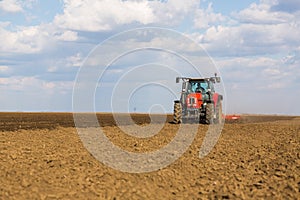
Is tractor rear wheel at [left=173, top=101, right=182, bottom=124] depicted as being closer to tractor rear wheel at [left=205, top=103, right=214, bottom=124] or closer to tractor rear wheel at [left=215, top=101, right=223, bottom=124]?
tractor rear wheel at [left=205, top=103, right=214, bottom=124]

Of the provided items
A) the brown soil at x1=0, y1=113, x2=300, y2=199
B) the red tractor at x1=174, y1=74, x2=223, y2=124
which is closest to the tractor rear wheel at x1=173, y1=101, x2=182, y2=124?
the red tractor at x1=174, y1=74, x2=223, y2=124

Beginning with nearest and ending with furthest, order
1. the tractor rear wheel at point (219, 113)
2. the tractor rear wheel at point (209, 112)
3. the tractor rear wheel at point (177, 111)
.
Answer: the tractor rear wheel at point (209, 112) < the tractor rear wheel at point (177, 111) < the tractor rear wheel at point (219, 113)

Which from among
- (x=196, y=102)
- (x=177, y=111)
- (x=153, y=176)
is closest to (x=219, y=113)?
(x=196, y=102)

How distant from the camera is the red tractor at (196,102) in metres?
23.7

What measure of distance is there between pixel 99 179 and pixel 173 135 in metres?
9.48

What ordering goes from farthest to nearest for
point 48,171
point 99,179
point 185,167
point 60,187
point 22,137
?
point 22,137, point 185,167, point 48,171, point 99,179, point 60,187

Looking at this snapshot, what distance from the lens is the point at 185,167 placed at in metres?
11.3

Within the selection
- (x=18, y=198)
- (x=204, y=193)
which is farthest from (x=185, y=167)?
(x=18, y=198)

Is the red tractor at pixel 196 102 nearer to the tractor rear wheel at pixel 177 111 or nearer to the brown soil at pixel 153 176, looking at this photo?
the tractor rear wheel at pixel 177 111

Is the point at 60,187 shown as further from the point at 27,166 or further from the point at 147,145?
the point at 147,145

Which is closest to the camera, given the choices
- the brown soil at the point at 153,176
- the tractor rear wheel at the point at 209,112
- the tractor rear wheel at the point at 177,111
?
the brown soil at the point at 153,176

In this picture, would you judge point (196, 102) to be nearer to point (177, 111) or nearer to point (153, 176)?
point (177, 111)

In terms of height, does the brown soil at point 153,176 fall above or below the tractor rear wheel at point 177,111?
below

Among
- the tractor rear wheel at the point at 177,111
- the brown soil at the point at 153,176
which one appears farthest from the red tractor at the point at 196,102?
the brown soil at the point at 153,176
